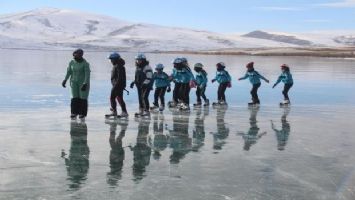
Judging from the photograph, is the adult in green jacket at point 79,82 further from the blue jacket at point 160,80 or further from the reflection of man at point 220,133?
the blue jacket at point 160,80

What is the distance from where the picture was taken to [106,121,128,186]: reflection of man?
24.2 ft

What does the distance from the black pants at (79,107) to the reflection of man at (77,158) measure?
133 centimetres

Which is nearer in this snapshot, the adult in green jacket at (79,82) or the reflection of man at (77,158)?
the reflection of man at (77,158)

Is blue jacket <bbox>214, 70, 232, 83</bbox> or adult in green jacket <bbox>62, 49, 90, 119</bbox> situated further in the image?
blue jacket <bbox>214, 70, 232, 83</bbox>

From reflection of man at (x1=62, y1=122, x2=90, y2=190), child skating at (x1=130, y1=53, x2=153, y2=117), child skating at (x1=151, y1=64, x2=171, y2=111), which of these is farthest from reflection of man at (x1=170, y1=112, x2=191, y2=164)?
child skating at (x1=151, y1=64, x2=171, y2=111)

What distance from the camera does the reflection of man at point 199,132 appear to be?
394 inches

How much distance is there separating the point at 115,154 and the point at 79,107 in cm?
433

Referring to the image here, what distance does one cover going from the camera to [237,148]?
9.79 metres

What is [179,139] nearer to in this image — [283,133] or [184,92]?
[283,133]

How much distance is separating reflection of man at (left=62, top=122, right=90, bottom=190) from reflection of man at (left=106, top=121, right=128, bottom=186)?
1.20 feet

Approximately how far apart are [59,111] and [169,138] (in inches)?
196

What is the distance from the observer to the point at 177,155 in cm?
898

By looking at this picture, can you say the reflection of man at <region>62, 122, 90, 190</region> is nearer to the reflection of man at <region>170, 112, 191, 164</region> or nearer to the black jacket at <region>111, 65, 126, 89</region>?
the reflection of man at <region>170, 112, 191, 164</region>

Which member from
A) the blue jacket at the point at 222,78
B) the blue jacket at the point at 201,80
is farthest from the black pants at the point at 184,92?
the blue jacket at the point at 222,78
